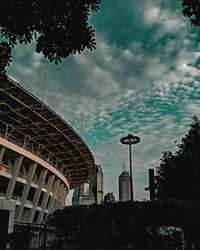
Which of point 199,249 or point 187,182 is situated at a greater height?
point 187,182

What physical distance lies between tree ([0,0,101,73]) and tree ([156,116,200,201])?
17.0 metres

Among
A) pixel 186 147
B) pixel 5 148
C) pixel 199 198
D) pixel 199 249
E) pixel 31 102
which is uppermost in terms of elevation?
pixel 31 102

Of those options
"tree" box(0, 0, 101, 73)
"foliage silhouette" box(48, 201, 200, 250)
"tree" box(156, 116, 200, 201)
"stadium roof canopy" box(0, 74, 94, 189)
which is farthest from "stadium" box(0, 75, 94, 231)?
"tree" box(0, 0, 101, 73)

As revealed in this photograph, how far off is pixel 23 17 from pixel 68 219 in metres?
7.22

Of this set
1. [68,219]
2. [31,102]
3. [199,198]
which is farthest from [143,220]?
[31,102]

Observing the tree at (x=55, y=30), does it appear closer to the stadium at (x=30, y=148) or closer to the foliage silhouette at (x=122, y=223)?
the foliage silhouette at (x=122, y=223)

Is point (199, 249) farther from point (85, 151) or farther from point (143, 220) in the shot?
point (85, 151)

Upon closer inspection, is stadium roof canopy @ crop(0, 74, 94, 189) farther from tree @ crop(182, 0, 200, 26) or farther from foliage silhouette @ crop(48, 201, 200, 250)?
tree @ crop(182, 0, 200, 26)

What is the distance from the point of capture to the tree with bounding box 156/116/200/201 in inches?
842

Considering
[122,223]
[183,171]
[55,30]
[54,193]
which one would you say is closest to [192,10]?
[55,30]

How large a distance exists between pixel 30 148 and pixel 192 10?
40.8 meters

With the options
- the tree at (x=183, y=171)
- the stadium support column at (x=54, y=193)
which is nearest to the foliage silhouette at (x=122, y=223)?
the tree at (x=183, y=171)

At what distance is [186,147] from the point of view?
22.9 meters

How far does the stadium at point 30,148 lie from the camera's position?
37.0 metres
